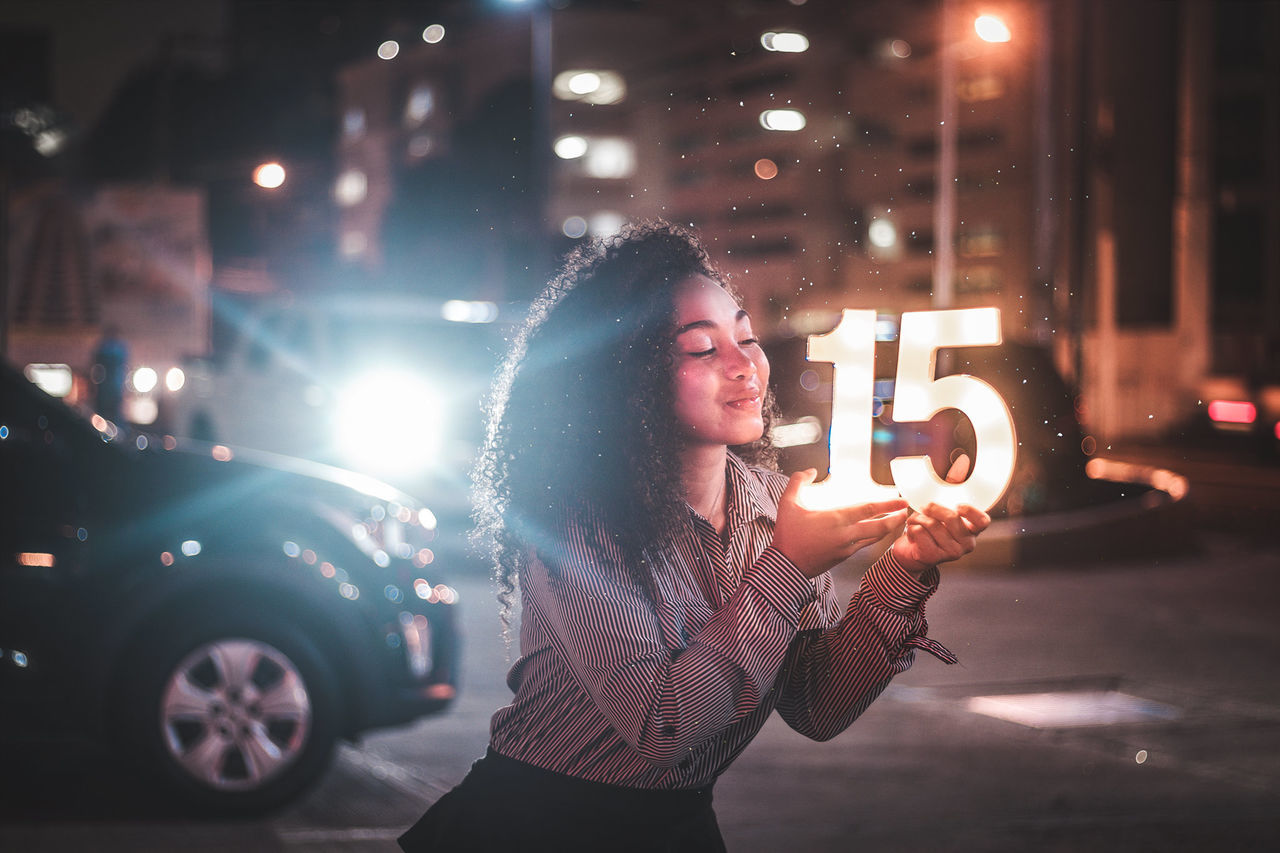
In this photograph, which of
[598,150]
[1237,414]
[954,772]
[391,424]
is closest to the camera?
[598,150]

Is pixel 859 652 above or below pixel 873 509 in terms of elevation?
below

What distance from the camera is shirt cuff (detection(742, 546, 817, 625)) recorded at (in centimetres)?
145

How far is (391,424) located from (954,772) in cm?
786

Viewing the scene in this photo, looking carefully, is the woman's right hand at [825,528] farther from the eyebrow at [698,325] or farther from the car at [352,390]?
the car at [352,390]

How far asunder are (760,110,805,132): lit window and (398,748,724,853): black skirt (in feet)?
2.89

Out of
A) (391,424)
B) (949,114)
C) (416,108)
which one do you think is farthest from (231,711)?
(416,108)

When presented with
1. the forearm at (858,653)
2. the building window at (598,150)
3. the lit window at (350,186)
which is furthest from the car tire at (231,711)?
the lit window at (350,186)

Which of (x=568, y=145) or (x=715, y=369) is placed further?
(x=568, y=145)

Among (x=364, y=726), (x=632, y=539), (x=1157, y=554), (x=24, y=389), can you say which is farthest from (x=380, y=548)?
(x=1157, y=554)

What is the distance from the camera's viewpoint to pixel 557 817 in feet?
5.73

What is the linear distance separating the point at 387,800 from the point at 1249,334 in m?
49.9

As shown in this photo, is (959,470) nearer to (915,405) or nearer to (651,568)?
(915,405)

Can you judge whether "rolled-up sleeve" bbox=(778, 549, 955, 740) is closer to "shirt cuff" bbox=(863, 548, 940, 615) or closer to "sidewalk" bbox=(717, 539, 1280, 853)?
"shirt cuff" bbox=(863, 548, 940, 615)

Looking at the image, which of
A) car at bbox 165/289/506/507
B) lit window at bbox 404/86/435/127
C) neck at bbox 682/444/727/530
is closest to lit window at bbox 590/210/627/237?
neck at bbox 682/444/727/530
